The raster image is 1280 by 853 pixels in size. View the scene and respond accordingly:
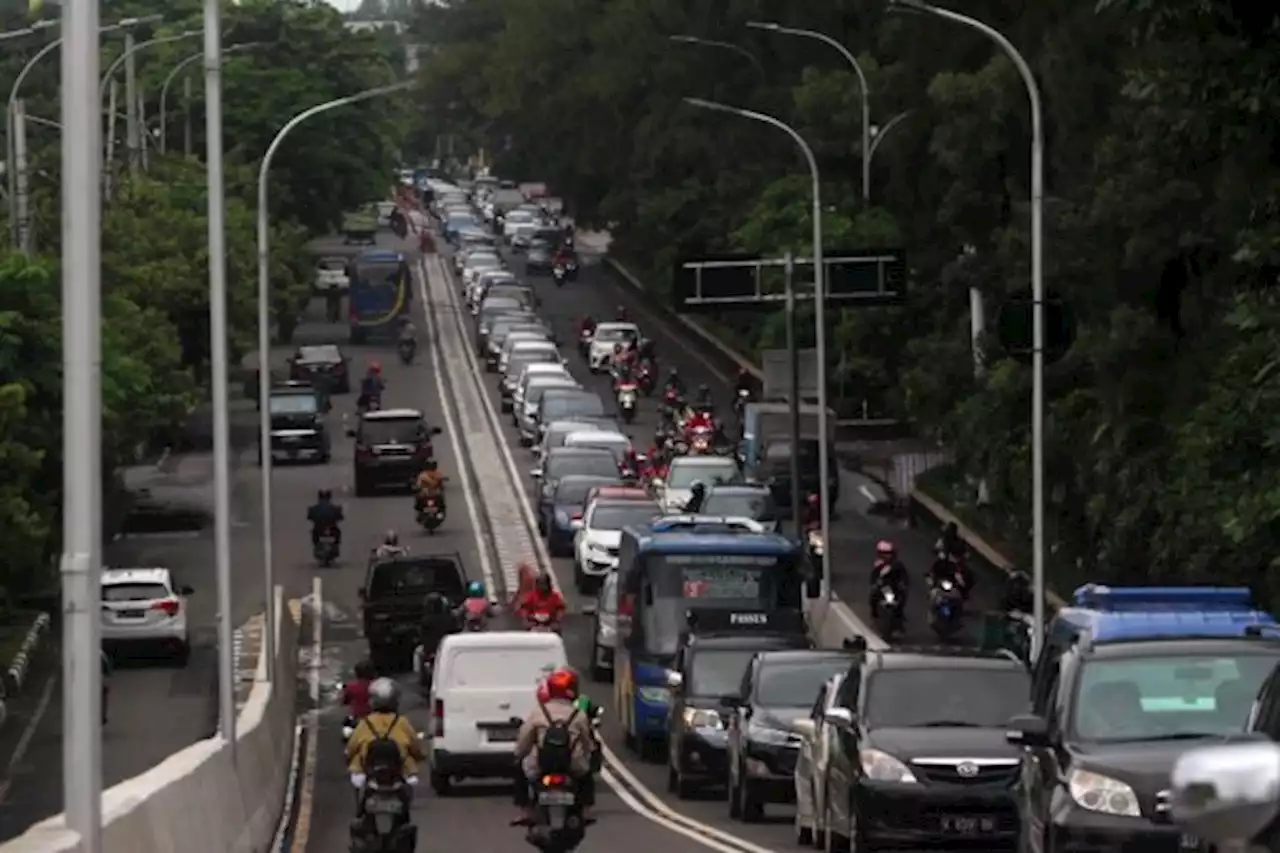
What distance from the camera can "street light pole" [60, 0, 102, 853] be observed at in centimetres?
1317

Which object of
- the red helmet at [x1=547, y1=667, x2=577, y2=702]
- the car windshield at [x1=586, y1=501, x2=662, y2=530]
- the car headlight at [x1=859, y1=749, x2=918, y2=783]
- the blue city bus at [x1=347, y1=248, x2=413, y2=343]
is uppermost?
the blue city bus at [x1=347, y1=248, x2=413, y2=343]

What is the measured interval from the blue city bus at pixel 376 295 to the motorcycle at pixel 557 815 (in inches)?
3047

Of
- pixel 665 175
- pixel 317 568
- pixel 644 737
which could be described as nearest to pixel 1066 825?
pixel 644 737

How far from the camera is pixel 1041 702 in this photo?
55.7 ft

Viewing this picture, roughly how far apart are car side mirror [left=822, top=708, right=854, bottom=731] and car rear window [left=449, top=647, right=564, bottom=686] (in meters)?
10.9

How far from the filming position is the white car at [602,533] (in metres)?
50.8

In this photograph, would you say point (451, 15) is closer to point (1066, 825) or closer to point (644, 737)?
point (644, 737)

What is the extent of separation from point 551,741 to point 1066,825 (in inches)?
197

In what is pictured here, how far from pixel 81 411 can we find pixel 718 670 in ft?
59.3

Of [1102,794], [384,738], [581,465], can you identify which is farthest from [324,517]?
[1102,794]

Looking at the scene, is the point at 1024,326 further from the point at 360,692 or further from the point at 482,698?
the point at 360,692

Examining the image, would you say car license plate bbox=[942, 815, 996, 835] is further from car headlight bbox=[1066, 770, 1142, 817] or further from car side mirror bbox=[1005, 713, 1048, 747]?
car headlight bbox=[1066, 770, 1142, 817]

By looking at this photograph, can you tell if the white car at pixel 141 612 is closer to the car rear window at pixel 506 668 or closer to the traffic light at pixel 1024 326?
the car rear window at pixel 506 668

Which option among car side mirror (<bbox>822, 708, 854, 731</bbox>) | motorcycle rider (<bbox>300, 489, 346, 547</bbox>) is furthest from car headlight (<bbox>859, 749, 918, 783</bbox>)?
motorcycle rider (<bbox>300, 489, 346, 547</bbox>)
